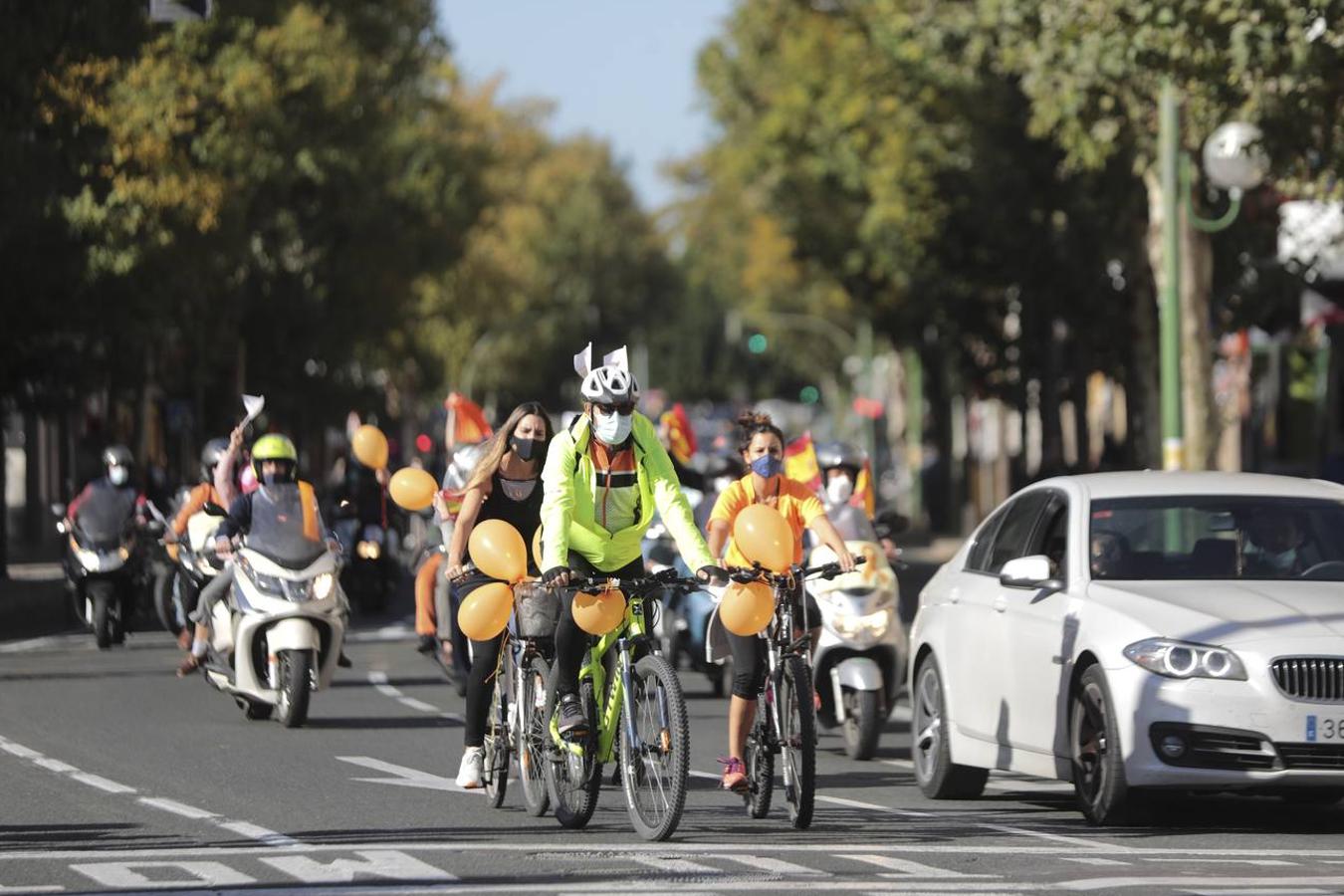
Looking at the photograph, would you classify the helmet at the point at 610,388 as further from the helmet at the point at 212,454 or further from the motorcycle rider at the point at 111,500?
the motorcycle rider at the point at 111,500

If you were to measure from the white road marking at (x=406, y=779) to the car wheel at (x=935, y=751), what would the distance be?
6.53 feet

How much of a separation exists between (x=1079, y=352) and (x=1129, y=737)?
114 feet

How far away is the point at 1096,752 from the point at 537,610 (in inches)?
90.4

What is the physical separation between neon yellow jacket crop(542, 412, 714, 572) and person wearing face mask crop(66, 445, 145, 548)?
44.8ft

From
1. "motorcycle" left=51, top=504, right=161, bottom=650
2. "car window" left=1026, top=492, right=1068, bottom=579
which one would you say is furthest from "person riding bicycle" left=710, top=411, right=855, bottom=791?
"motorcycle" left=51, top=504, right=161, bottom=650

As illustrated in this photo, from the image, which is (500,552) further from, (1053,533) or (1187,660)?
(1187,660)

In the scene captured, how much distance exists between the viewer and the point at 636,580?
11.5 m

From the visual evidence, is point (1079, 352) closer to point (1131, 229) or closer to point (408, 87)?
point (1131, 229)

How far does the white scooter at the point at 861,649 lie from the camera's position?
15570mm

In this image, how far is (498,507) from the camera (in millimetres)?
12898

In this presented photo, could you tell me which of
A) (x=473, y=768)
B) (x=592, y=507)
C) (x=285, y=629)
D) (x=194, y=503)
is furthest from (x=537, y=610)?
(x=194, y=503)

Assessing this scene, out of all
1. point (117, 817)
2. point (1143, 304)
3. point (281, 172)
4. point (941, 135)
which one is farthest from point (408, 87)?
point (117, 817)

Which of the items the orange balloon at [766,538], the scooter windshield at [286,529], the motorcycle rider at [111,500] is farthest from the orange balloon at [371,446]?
the motorcycle rider at [111,500]

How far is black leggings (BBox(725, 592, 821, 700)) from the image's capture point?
40.0ft
